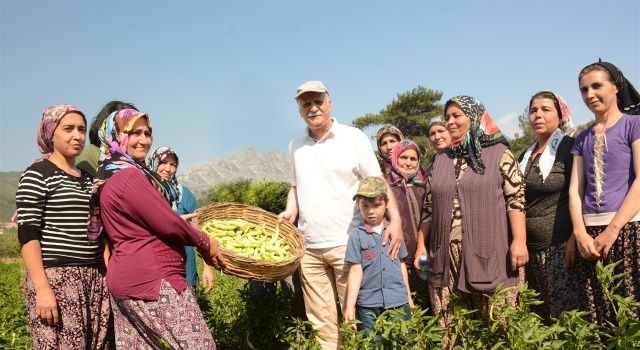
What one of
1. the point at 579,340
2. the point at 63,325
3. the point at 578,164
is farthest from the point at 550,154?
the point at 63,325

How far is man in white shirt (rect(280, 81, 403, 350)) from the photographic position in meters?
3.81

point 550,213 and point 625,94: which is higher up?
point 625,94

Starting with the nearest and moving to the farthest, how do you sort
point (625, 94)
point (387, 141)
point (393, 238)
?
point (625, 94) < point (393, 238) < point (387, 141)

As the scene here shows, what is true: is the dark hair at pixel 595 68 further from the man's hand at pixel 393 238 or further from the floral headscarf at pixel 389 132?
the floral headscarf at pixel 389 132

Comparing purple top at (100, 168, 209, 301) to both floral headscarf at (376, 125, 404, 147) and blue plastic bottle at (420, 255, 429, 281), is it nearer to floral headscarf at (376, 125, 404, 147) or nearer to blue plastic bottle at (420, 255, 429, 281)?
blue plastic bottle at (420, 255, 429, 281)

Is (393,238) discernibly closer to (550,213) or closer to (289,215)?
(289,215)

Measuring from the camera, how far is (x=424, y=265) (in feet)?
12.5

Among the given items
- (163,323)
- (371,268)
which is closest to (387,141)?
(371,268)

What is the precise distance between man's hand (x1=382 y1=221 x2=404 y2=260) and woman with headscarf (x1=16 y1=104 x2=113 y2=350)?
186 cm

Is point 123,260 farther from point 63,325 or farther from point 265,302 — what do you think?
point 265,302

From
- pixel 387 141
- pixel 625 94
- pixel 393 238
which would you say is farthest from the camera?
pixel 387 141

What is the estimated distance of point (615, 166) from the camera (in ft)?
10.4

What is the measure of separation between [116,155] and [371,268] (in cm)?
184

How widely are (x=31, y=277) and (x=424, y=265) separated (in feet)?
8.22
